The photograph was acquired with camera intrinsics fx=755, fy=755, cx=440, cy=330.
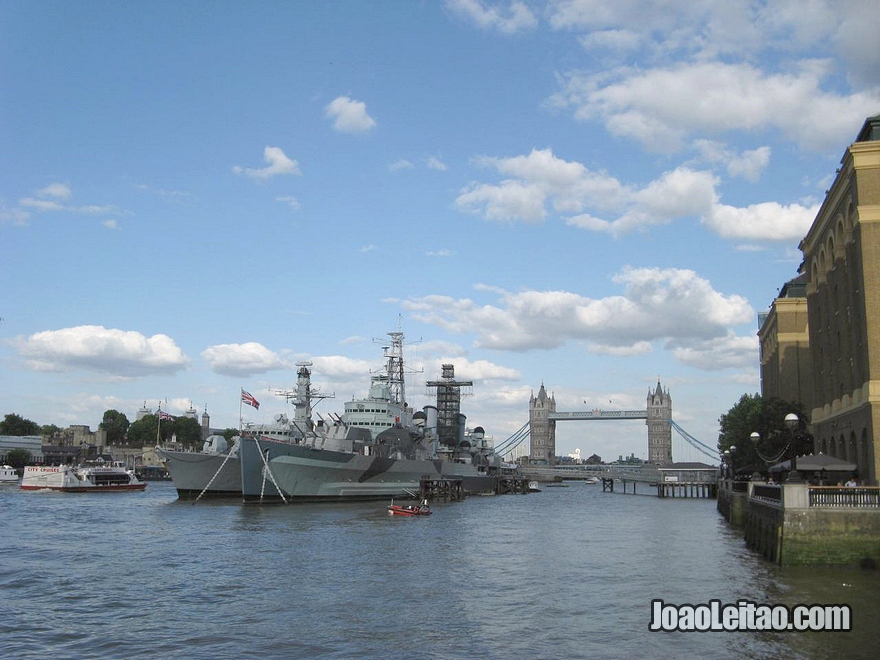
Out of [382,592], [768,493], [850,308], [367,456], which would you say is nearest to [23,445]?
[367,456]

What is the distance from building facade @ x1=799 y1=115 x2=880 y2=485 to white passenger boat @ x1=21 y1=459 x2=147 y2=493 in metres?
70.4

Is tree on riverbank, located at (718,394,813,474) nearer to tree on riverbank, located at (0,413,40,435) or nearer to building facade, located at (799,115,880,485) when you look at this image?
building facade, located at (799,115,880,485)

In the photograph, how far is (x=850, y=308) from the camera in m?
36.9

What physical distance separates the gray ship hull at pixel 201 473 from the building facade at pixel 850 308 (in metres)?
45.0

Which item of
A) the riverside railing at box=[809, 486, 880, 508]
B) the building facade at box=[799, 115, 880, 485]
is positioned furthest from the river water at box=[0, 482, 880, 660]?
the building facade at box=[799, 115, 880, 485]

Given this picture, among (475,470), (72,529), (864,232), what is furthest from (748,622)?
(475,470)

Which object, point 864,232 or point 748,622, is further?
point 864,232

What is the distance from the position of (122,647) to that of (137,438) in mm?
153060

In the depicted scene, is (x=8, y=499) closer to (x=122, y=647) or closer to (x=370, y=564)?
(x=370, y=564)

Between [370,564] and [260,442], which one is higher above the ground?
[260,442]

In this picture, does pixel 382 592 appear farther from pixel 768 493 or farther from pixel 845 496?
pixel 768 493

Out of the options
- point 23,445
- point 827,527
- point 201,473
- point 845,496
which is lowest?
point 201,473

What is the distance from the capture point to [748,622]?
18.3 m

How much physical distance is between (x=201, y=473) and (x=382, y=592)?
4397 cm
